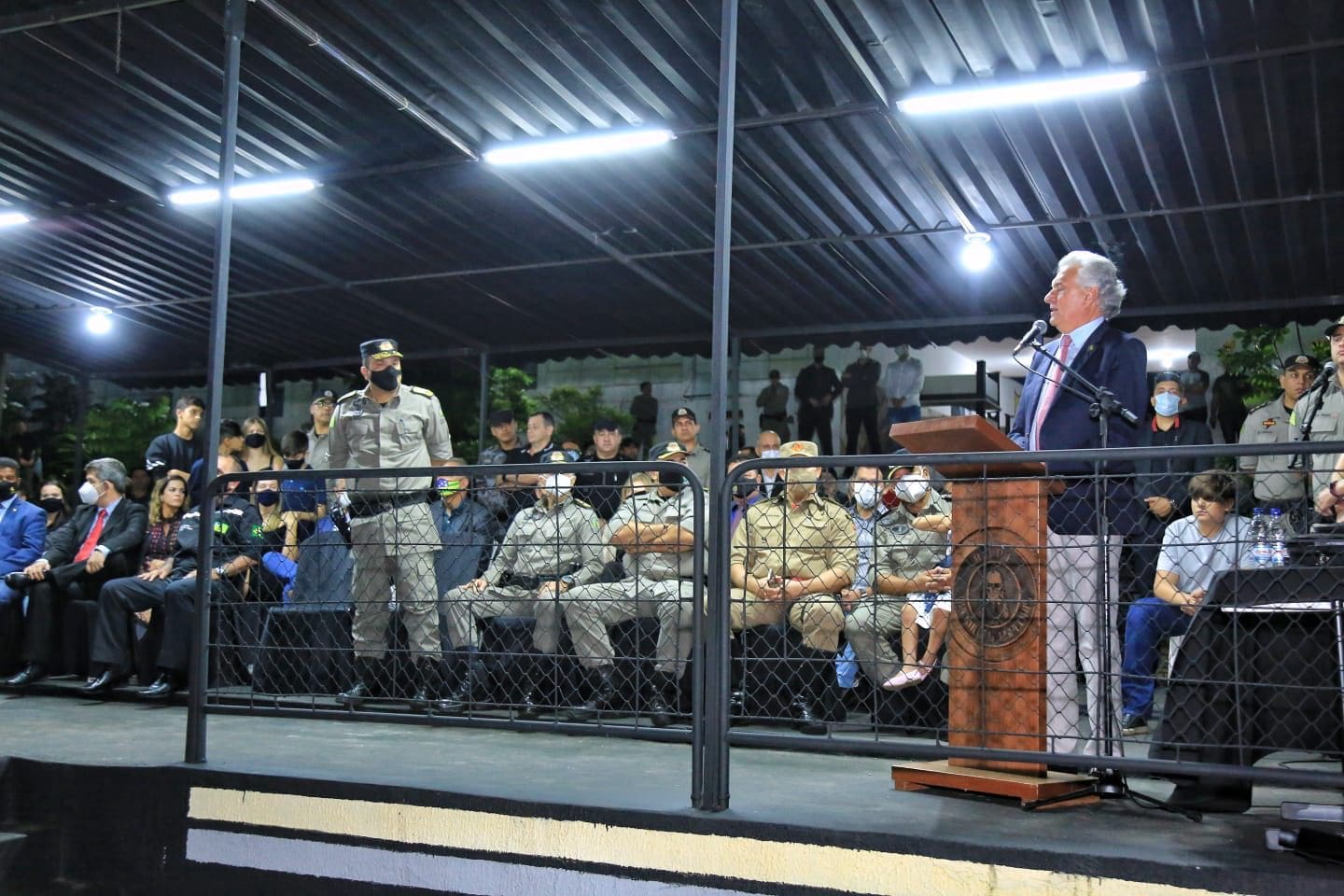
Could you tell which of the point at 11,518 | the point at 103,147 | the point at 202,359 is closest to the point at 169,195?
the point at 103,147

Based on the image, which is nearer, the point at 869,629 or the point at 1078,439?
the point at 1078,439

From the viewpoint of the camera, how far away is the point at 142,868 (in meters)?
4.24

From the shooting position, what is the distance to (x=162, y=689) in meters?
6.59

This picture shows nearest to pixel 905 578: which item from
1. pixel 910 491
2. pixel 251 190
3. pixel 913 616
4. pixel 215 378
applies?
pixel 913 616

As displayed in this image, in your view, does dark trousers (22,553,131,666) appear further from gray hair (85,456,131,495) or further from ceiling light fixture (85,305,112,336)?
ceiling light fixture (85,305,112,336)

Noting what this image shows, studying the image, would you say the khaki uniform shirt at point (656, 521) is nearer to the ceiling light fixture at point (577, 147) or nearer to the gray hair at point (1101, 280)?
the gray hair at point (1101, 280)

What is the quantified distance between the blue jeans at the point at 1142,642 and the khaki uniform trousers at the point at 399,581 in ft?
9.64

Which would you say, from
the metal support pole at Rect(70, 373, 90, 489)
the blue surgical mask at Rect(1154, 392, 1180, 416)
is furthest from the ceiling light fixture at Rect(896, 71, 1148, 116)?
the metal support pole at Rect(70, 373, 90, 489)

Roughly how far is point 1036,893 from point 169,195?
26.6 ft

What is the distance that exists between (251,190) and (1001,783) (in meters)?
7.19

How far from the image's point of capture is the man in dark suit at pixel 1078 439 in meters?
3.79

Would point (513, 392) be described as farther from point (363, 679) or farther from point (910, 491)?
point (910, 491)

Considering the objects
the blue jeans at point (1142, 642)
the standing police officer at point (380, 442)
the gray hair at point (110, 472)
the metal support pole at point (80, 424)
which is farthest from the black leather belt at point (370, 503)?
the metal support pole at point (80, 424)

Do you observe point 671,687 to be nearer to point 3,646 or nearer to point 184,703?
point 184,703
